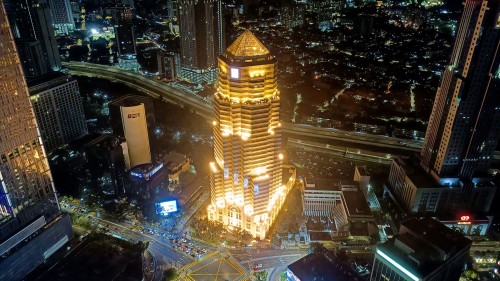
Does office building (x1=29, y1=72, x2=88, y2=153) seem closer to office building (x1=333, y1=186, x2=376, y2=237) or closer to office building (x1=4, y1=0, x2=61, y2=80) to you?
office building (x1=4, y1=0, x2=61, y2=80)

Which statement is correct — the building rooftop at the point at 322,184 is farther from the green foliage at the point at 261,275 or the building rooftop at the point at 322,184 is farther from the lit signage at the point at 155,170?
the lit signage at the point at 155,170

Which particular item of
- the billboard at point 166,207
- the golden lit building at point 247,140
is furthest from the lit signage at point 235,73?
the billboard at point 166,207

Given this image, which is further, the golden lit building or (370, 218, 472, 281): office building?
the golden lit building

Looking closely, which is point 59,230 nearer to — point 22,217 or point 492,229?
point 22,217

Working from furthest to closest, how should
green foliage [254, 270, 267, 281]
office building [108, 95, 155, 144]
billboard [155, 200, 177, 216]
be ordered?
office building [108, 95, 155, 144]
billboard [155, 200, 177, 216]
green foliage [254, 270, 267, 281]

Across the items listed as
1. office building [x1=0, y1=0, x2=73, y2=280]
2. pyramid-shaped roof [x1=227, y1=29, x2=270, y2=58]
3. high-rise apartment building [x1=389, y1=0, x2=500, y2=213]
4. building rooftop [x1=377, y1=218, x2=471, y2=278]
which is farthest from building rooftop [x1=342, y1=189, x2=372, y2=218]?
office building [x1=0, y1=0, x2=73, y2=280]

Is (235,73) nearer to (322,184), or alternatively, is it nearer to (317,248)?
(317,248)
